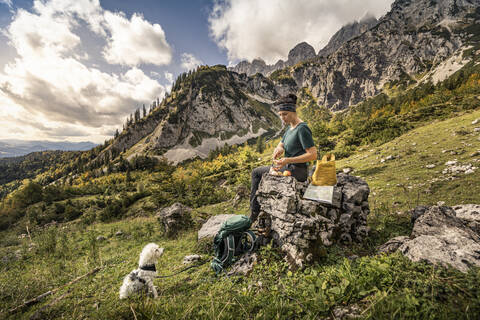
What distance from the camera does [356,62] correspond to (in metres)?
178

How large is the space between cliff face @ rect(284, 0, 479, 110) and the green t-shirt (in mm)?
200958

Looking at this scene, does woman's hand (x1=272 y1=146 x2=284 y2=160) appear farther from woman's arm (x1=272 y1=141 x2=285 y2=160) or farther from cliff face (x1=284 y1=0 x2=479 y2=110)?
cliff face (x1=284 y1=0 x2=479 y2=110)

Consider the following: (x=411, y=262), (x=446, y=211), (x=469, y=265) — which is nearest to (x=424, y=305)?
(x=411, y=262)

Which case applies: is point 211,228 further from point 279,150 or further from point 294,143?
point 294,143

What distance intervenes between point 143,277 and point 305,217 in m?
3.70

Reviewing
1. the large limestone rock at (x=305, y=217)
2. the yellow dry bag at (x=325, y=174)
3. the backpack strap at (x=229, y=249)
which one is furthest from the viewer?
the backpack strap at (x=229, y=249)

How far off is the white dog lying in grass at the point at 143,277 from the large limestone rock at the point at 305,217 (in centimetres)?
266

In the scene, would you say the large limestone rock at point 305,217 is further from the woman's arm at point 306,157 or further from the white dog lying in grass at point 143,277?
the white dog lying in grass at point 143,277

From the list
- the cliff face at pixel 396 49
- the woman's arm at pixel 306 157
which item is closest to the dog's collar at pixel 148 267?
the woman's arm at pixel 306 157

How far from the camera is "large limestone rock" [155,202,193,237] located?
9055 millimetres

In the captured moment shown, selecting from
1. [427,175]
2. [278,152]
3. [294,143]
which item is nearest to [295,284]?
[294,143]

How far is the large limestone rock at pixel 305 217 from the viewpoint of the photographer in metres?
3.35

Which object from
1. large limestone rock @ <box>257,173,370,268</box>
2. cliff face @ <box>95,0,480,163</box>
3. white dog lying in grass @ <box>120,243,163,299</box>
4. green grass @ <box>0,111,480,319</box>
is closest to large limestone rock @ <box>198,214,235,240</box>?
green grass @ <box>0,111,480,319</box>

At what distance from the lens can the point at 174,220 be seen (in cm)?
916
